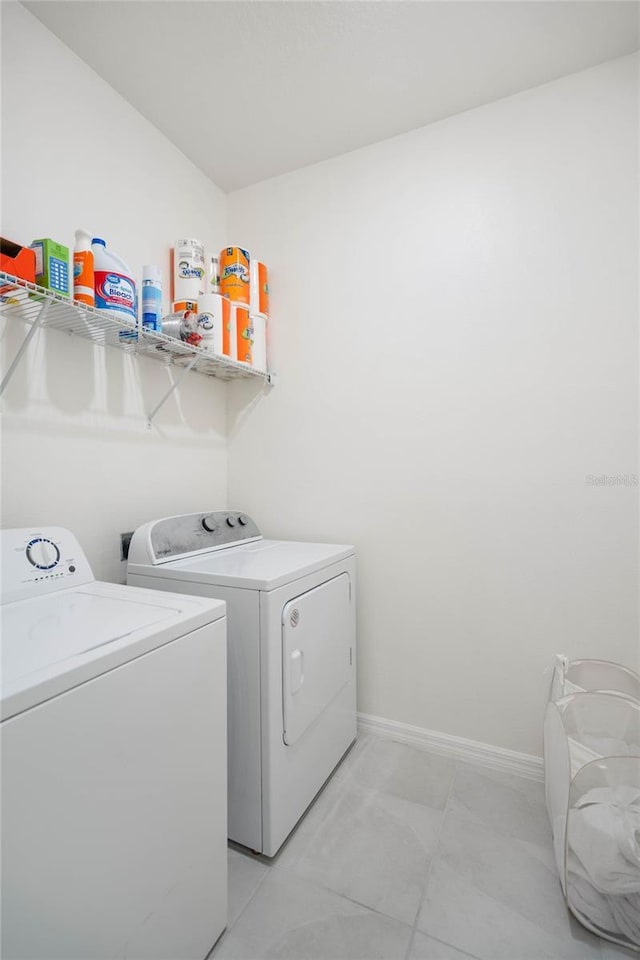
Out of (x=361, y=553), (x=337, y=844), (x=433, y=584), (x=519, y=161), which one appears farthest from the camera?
(x=361, y=553)

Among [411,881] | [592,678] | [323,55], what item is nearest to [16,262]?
[323,55]

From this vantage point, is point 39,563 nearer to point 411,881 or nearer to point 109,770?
point 109,770

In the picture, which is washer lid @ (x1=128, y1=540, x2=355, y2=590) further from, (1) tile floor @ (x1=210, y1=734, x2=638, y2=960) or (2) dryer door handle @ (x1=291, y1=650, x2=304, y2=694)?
(1) tile floor @ (x1=210, y1=734, x2=638, y2=960)

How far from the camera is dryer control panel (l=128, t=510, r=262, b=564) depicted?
1498mm

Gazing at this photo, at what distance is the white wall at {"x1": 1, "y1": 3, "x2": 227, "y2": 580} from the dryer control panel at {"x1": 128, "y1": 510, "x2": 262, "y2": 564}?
21 cm

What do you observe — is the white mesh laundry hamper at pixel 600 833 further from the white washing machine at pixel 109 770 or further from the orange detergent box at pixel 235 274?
the orange detergent box at pixel 235 274

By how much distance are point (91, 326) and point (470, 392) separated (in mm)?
1407

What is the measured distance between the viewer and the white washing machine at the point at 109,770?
0.65 meters

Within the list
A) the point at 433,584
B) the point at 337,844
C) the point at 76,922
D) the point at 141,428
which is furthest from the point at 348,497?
the point at 76,922

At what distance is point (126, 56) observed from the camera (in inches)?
61.2

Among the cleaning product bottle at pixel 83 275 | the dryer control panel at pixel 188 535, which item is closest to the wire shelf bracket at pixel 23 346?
the cleaning product bottle at pixel 83 275

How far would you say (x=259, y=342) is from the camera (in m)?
2.08

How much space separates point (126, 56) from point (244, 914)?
271cm

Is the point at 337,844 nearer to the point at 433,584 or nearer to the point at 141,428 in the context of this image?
the point at 433,584
